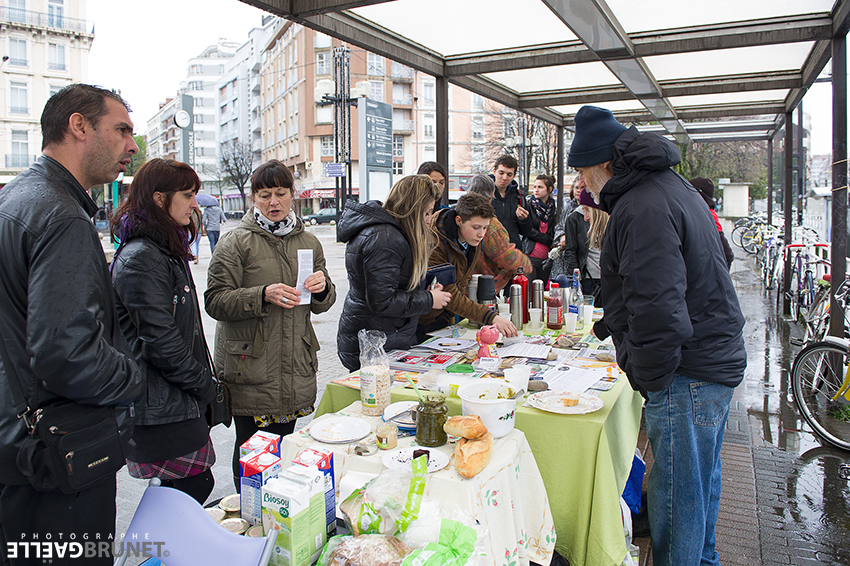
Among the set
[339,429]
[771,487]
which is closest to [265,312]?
[339,429]

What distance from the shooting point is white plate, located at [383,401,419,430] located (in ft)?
7.14

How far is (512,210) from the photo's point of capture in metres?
6.34

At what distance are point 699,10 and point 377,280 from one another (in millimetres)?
3270

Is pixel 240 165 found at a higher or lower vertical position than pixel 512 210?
higher

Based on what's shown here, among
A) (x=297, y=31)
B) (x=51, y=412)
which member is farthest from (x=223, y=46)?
(x=51, y=412)

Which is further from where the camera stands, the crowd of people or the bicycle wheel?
the bicycle wheel

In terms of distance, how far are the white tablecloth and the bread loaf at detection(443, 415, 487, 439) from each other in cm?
10

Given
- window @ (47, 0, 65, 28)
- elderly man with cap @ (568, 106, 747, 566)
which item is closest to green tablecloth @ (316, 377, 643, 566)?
elderly man with cap @ (568, 106, 747, 566)

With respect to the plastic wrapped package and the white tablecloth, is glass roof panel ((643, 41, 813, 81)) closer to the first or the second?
the white tablecloth

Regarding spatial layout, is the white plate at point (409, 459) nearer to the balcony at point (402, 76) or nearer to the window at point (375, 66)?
the window at point (375, 66)

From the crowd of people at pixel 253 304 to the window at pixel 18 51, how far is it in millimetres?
48517

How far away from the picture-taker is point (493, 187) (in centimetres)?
544

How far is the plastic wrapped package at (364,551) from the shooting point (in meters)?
1.41

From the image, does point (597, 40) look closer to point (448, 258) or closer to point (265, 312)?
point (448, 258)
